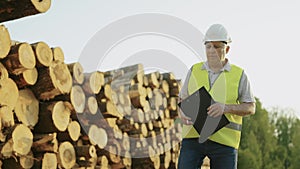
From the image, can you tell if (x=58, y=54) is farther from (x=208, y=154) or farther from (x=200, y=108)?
(x=208, y=154)

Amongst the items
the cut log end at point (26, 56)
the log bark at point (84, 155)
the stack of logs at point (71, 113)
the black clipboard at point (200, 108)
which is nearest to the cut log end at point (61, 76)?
the stack of logs at point (71, 113)

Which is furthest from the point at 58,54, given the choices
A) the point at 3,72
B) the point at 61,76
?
the point at 3,72

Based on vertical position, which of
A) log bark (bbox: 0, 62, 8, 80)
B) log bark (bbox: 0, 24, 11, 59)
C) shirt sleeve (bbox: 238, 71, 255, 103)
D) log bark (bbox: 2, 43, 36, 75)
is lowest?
shirt sleeve (bbox: 238, 71, 255, 103)

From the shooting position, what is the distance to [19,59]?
3.46 meters

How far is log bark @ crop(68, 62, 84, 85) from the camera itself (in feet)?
13.9

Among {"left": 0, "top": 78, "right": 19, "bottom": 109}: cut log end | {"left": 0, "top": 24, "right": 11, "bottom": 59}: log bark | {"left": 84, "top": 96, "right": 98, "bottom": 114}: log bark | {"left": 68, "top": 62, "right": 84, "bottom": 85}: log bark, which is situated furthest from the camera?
{"left": 84, "top": 96, "right": 98, "bottom": 114}: log bark

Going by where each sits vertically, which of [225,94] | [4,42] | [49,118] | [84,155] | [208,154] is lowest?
[84,155]

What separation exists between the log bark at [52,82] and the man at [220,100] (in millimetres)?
1223

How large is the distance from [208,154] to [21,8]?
1592 millimetres

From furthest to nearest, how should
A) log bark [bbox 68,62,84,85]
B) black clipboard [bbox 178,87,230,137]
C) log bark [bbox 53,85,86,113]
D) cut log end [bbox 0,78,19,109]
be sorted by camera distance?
log bark [bbox 68,62,84,85], log bark [bbox 53,85,86,113], cut log end [bbox 0,78,19,109], black clipboard [bbox 178,87,230,137]

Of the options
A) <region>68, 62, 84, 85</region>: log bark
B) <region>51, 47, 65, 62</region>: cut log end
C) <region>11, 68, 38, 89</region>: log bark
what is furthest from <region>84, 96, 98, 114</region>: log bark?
<region>11, 68, 38, 89</region>: log bark

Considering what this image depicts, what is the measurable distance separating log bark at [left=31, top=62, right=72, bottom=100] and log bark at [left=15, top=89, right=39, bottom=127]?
0.06 meters

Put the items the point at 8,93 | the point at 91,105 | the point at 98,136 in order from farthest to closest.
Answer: the point at 98,136 → the point at 91,105 → the point at 8,93

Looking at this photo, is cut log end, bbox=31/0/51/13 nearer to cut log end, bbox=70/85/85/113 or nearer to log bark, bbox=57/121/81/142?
cut log end, bbox=70/85/85/113
